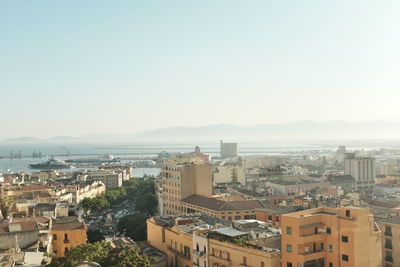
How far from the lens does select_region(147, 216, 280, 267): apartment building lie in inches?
1030

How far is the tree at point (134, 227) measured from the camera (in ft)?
161

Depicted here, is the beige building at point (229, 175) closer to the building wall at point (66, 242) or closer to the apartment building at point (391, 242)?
the apartment building at point (391, 242)

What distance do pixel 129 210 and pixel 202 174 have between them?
83.6 ft

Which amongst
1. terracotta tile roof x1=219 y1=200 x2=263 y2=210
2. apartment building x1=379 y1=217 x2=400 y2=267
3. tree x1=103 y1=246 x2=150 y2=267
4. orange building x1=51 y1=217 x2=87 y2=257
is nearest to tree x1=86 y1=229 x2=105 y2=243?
orange building x1=51 y1=217 x2=87 y2=257

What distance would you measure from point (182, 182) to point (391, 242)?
31.4 meters

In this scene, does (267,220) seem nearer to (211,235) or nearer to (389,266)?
(389,266)

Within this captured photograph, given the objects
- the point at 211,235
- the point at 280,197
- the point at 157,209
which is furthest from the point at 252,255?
the point at 157,209

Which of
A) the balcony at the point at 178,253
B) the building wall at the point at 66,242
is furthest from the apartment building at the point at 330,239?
the building wall at the point at 66,242

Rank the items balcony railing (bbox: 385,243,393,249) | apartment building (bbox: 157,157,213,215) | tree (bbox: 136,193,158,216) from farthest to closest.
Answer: tree (bbox: 136,193,158,216)
apartment building (bbox: 157,157,213,215)
balcony railing (bbox: 385,243,393,249)

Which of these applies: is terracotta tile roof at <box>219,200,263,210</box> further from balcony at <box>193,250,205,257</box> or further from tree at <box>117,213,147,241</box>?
balcony at <box>193,250,205,257</box>

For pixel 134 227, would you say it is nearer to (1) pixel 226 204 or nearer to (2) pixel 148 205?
(1) pixel 226 204

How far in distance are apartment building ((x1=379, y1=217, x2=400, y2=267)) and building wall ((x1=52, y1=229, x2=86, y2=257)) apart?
80.6 ft

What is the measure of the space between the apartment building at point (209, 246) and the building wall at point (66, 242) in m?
6.23

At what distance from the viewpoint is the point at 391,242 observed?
1356 inches
